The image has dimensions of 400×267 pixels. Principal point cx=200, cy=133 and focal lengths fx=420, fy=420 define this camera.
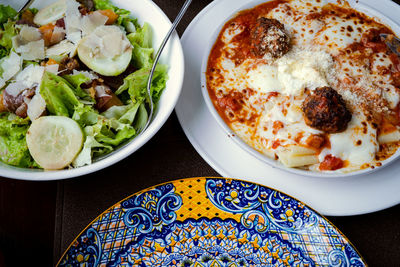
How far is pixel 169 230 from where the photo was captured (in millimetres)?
1635

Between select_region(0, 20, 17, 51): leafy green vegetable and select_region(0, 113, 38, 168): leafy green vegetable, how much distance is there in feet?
1.19

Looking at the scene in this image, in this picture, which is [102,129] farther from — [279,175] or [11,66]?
[279,175]

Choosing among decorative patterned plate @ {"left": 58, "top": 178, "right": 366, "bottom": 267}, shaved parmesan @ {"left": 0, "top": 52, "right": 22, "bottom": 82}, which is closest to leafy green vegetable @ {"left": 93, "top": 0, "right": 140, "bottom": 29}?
shaved parmesan @ {"left": 0, "top": 52, "right": 22, "bottom": 82}

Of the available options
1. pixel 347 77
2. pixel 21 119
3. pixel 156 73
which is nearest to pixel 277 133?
pixel 347 77

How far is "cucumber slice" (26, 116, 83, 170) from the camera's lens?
1667 millimetres

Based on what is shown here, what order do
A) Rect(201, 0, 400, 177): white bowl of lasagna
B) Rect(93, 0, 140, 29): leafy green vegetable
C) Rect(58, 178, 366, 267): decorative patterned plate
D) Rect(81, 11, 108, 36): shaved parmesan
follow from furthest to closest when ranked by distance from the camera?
Rect(93, 0, 140, 29): leafy green vegetable → Rect(81, 11, 108, 36): shaved parmesan → Rect(201, 0, 400, 177): white bowl of lasagna → Rect(58, 178, 366, 267): decorative patterned plate

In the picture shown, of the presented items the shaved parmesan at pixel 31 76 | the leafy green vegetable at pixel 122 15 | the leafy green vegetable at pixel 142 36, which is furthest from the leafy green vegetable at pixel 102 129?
the leafy green vegetable at pixel 122 15

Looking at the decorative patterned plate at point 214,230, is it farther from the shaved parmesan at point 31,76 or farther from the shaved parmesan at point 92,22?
the shaved parmesan at point 92,22

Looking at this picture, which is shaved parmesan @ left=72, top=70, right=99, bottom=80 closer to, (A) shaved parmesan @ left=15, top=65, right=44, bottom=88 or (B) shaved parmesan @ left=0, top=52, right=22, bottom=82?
(A) shaved parmesan @ left=15, top=65, right=44, bottom=88

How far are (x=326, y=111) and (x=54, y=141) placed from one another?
44.3 inches

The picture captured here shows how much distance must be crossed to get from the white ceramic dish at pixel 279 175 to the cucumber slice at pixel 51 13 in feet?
2.23

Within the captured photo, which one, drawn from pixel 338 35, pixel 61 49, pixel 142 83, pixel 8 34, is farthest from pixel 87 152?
pixel 338 35

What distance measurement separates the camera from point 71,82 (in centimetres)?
182

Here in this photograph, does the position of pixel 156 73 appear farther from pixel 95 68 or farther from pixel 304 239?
pixel 304 239
